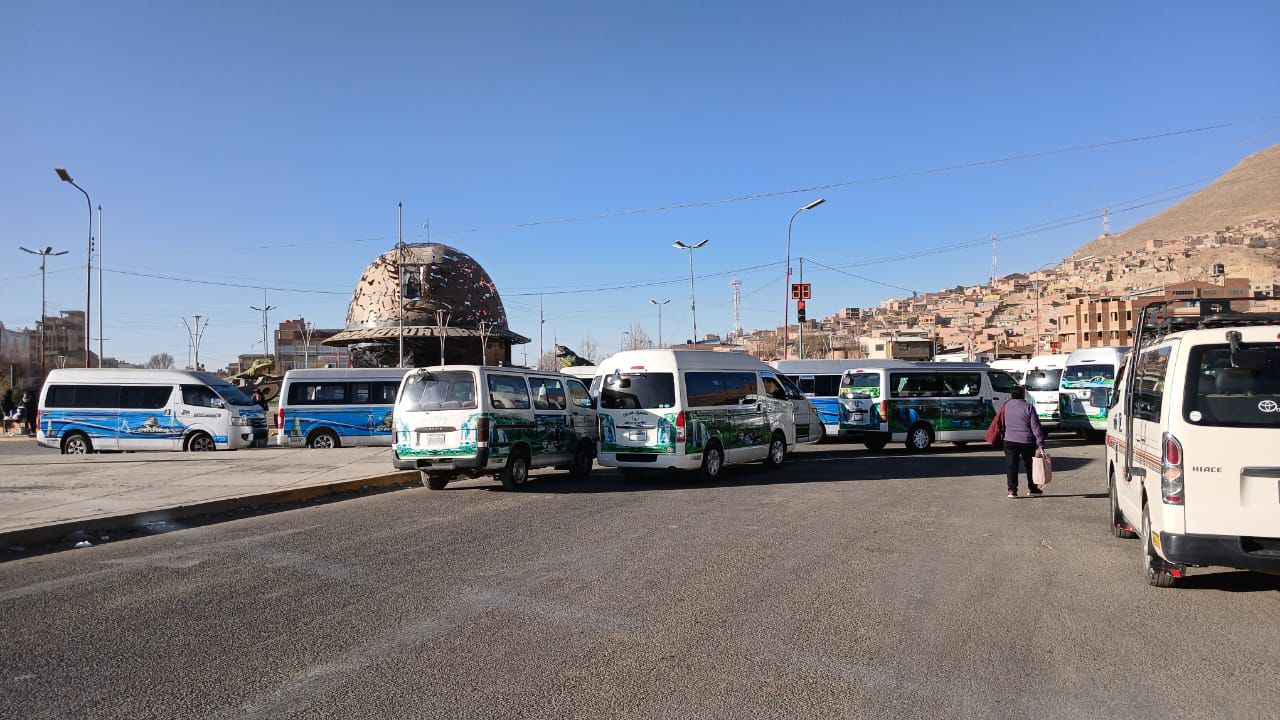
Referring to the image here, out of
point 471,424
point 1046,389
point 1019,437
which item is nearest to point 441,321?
point 1046,389

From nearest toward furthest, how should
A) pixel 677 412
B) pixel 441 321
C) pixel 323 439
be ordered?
pixel 677 412, pixel 323 439, pixel 441 321

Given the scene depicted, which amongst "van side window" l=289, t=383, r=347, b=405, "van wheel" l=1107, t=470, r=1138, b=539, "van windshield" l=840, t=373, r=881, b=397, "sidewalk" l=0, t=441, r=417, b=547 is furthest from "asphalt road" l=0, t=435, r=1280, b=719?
"van side window" l=289, t=383, r=347, b=405

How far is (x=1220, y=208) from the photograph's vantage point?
459ft

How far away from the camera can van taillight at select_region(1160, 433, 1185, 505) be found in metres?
6.04

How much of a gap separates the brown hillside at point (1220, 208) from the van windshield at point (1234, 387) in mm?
141883

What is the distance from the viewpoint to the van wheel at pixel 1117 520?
8.75 metres

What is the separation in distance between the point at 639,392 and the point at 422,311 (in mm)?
53322

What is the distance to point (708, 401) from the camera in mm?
15898

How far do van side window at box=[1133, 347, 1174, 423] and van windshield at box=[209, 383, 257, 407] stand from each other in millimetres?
21769

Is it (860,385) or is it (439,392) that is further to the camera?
(860,385)

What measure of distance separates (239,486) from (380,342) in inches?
2186

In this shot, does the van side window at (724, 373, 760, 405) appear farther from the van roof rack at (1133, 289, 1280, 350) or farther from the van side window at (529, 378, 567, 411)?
the van roof rack at (1133, 289, 1280, 350)

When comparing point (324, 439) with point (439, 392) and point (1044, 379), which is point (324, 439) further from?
point (1044, 379)

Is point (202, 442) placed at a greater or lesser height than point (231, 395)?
lesser
